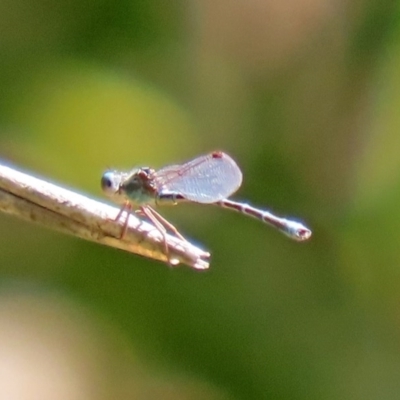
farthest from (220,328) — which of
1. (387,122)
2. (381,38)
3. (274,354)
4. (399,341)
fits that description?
(381,38)

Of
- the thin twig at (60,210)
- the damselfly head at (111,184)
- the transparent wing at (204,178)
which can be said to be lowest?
the thin twig at (60,210)

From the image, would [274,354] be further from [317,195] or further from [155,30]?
[155,30]

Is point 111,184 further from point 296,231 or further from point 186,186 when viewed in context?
point 296,231

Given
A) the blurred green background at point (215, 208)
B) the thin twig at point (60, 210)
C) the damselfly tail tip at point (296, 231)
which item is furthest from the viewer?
the blurred green background at point (215, 208)

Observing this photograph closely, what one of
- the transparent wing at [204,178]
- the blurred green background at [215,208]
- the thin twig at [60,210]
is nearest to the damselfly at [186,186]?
the transparent wing at [204,178]

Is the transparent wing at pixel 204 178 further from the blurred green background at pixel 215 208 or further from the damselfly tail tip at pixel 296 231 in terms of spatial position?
the blurred green background at pixel 215 208

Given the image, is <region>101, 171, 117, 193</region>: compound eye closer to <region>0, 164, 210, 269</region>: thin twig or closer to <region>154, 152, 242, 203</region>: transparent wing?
<region>154, 152, 242, 203</region>: transparent wing

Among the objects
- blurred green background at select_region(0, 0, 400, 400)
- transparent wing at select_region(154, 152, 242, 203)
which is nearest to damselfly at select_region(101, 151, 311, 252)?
transparent wing at select_region(154, 152, 242, 203)

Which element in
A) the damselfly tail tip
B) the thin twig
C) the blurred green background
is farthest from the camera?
the blurred green background
